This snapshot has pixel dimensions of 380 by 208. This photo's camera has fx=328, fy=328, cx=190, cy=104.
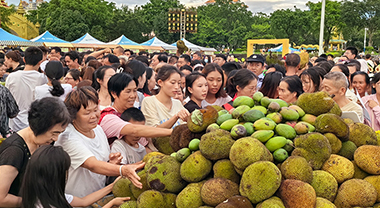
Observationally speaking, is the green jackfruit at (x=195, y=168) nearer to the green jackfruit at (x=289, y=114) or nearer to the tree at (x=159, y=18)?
the green jackfruit at (x=289, y=114)

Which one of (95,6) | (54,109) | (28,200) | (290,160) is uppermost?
(95,6)

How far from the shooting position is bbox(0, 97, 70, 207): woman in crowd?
210cm

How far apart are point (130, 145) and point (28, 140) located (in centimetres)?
98

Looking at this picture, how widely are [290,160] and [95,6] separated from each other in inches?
2021

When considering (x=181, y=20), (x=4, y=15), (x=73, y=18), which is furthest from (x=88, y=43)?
(x=73, y=18)

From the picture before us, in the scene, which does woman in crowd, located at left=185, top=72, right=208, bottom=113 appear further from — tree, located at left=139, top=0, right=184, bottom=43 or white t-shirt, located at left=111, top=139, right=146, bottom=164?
tree, located at left=139, top=0, right=184, bottom=43

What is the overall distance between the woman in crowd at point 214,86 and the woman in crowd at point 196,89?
0.30 meters

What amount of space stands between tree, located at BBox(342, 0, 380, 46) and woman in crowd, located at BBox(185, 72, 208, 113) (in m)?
48.9

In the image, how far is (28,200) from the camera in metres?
1.99

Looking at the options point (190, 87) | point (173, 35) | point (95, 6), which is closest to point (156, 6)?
point (173, 35)

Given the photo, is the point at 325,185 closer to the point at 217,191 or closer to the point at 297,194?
the point at 297,194

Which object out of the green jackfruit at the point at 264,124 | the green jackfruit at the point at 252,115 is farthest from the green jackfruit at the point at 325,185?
the green jackfruit at the point at 252,115

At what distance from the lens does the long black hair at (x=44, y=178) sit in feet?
6.46

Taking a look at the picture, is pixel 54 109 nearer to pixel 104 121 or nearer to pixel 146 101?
pixel 104 121
